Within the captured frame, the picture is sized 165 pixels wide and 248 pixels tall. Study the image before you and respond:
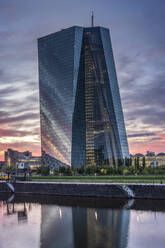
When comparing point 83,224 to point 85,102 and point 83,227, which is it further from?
point 85,102

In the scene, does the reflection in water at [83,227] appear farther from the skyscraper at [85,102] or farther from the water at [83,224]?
the skyscraper at [85,102]

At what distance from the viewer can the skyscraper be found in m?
171

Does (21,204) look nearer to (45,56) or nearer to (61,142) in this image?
(61,142)

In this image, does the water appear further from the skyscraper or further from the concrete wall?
the skyscraper

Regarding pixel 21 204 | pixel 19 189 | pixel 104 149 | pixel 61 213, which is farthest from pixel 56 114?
pixel 61 213

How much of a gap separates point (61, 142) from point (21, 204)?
10497cm

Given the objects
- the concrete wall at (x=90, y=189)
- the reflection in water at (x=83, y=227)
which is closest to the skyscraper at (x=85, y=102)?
the concrete wall at (x=90, y=189)

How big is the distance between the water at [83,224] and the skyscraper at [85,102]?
4178 inches

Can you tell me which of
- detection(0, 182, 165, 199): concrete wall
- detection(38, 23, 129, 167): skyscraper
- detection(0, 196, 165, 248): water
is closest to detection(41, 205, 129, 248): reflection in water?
detection(0, 196, 165, 248): water

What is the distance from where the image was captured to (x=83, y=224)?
154 feet

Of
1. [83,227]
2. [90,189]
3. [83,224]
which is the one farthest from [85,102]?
[83,227]

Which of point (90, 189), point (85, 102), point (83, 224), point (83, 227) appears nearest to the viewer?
point (83, 227)

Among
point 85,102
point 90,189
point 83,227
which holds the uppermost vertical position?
point 85,102

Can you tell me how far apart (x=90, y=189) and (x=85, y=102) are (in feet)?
361
